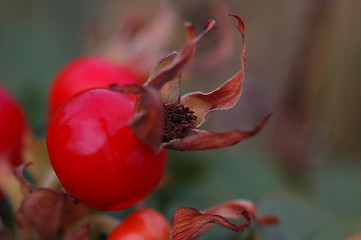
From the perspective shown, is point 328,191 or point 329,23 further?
point 329,23

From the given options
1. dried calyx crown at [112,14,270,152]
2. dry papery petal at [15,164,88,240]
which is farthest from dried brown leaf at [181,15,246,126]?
dry papery petal at [15,164,88,240]

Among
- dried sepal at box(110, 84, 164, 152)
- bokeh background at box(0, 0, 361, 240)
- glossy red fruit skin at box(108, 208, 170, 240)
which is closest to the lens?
dried sepal at box(110, 84, 164, 152)

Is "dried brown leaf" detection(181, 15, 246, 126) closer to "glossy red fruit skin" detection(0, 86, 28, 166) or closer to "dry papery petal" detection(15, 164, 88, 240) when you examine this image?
"dry papery petal" detection(15, 164, 88, 240)

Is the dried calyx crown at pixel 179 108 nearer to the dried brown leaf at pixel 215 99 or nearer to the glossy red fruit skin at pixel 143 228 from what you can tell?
the dried brown leaf at pixel 215 99

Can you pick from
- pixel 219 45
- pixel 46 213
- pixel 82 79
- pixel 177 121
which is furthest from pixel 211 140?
pixel 219 45

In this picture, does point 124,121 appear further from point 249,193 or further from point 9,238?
point 249,193

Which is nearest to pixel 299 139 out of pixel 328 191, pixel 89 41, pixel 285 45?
pixel 328 191
